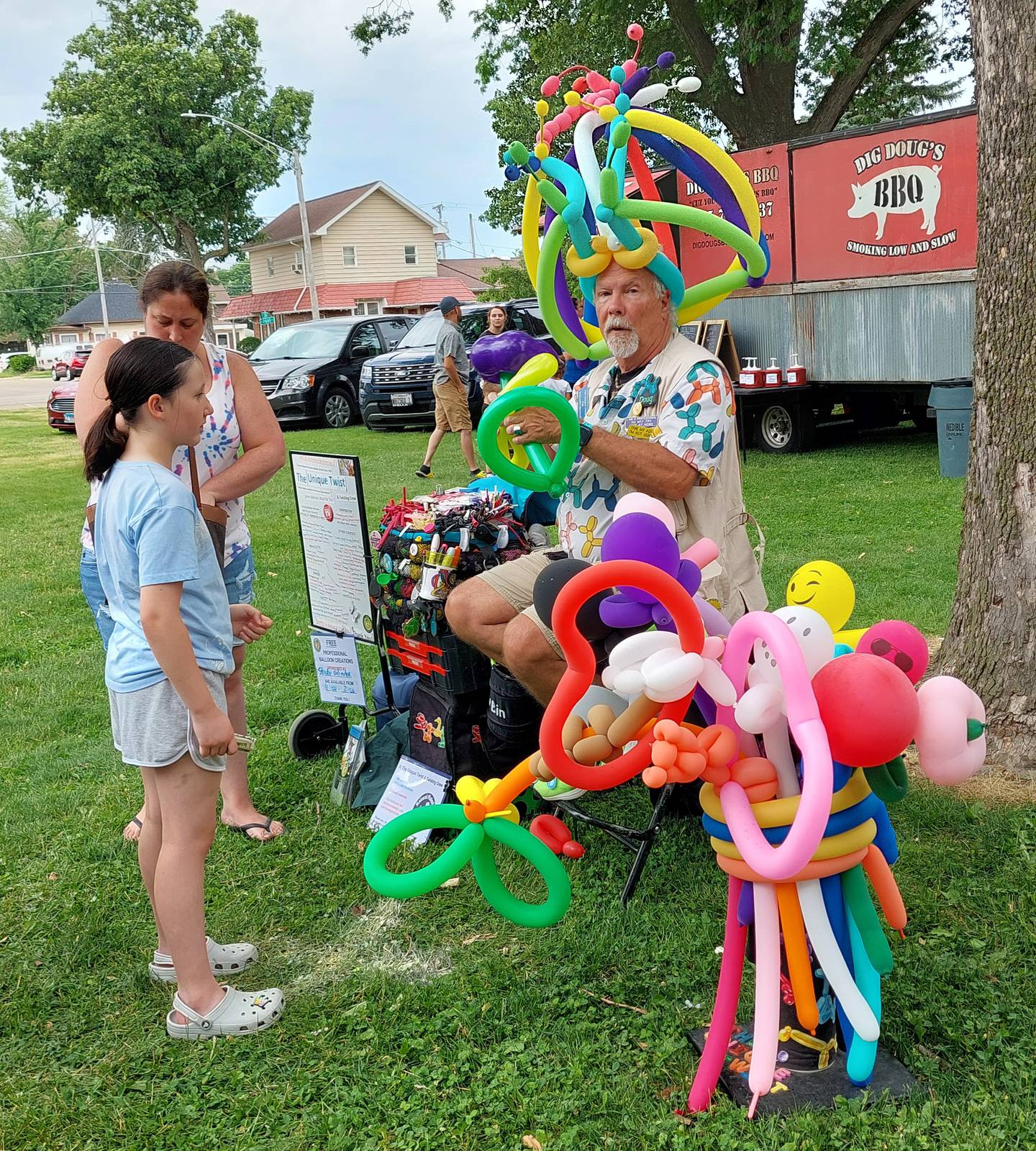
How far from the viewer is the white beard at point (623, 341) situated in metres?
2.88

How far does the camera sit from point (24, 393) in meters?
34.6

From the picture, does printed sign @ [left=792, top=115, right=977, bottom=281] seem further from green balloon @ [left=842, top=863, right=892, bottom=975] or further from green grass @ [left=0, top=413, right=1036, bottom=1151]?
green balloon @ [left=842, top=863, right=892, bottom=975]

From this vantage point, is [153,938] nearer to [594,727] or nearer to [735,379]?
[594,727]

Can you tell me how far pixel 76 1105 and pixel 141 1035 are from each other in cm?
25

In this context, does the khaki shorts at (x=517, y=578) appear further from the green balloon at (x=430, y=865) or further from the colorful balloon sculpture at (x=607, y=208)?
the green balloon at (x=430, y=865)

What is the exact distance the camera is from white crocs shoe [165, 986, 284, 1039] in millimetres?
2574

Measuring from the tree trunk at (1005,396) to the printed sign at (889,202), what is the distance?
547cm

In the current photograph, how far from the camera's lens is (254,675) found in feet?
17.3

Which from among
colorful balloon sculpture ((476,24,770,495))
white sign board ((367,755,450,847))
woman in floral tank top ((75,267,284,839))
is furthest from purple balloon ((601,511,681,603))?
white sign board ((367,755,450,847))

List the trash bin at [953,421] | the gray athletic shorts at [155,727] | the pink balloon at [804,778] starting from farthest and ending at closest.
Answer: the trash bin at [953,421] → the gray athletic shorts at [155,727] → the pink balloon at [804,778]

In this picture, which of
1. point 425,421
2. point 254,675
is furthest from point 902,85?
point 254,675

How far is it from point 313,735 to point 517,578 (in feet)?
4.62

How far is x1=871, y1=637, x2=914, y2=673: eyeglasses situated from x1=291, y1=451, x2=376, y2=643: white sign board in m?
2.14

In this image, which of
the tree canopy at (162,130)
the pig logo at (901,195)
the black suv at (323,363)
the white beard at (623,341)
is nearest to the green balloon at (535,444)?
the white beard at (623,341)
